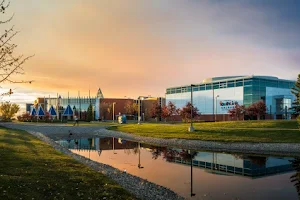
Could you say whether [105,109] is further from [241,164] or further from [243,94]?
[241,164]

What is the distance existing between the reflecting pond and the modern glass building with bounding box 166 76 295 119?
3819cm

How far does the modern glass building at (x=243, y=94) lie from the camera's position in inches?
2378

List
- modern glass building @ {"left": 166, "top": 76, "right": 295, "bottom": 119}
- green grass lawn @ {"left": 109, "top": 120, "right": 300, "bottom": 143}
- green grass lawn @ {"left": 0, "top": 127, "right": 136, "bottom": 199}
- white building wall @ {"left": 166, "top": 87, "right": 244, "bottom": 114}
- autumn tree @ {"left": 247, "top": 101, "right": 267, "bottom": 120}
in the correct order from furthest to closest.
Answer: white building wall @ {"left": 166, "top": 87, "right": 244, "bottom": 114} → modern glass building @ {"left": 166, "top": 76, "right": 295, "bottom": 119} → autumn tree @ {"left": 247, "top": 101, "right": 267, "bottom": 120} → green grass lawn @ {"left": 109, "top": 120, "right": 300, "bottom": 143} → green grass lawn @ {"left": 0, "top": 127, "right": 136, "bottom": 199}

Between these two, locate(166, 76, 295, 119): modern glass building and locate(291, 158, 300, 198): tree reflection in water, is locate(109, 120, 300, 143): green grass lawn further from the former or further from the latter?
locate(166, 76, 295, 119): modern glass building

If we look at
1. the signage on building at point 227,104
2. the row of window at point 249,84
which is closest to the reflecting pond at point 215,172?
the row of window at point 249,84

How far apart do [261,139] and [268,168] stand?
1035 cm

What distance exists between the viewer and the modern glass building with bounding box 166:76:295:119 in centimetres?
6041

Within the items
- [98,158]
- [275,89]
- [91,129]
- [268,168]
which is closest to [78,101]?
[91,129]

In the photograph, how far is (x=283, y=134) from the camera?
2983cm

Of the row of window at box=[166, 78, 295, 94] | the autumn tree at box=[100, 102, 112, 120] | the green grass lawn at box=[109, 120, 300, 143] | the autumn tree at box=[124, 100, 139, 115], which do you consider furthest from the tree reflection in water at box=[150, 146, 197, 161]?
the autumn tree at box=[100, 102, 112, 120]

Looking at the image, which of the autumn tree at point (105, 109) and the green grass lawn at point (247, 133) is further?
the autumn tree at point (105, 109)

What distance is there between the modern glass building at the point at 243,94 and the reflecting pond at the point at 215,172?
125ft

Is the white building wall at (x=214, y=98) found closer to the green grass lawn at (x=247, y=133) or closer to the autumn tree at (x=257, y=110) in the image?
the autumn tree at (x=257, y=110)

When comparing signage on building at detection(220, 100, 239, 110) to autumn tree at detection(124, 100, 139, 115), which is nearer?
signage on building at detection(220, 100, 239, 110)
